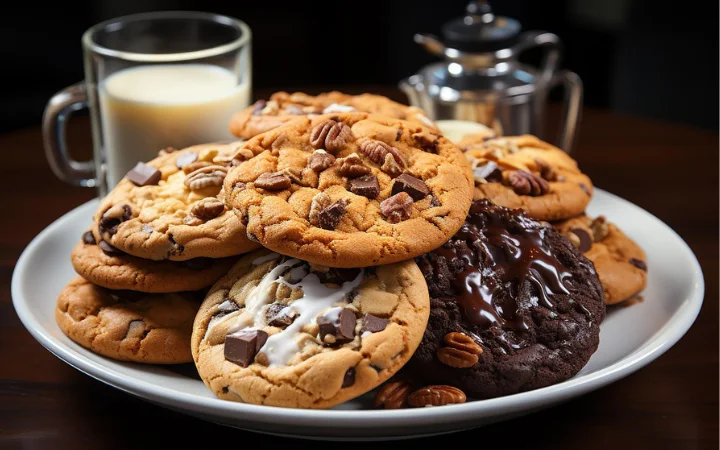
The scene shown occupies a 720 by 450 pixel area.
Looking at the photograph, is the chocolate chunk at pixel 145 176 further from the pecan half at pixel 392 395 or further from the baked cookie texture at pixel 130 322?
the pecan half at pixel 392 395

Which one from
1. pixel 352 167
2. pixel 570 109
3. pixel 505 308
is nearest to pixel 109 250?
pixel 352 167

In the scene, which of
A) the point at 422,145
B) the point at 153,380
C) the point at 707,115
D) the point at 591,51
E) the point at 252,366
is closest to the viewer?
the point at 252,366

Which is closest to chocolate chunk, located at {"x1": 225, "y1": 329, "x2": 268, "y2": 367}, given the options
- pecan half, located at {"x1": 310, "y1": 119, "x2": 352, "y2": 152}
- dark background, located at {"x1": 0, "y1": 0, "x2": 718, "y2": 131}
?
pecan half, located at {"x1": 310, "y1": 119, "x2": 352, "y2": 152}

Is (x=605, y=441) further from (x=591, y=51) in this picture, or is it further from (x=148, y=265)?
(x=591, y=51)

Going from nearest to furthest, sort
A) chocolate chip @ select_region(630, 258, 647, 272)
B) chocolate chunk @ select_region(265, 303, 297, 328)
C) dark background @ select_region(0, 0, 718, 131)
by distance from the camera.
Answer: chocolate chunk @ select_region(265, 303, 297, 328) → chocolate chip @ select_region(630, 258, 647, 272) → dark background @ select_region(0, 0, 718, 131)

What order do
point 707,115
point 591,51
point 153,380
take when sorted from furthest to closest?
point 591,51
point 707,115
point 153,380

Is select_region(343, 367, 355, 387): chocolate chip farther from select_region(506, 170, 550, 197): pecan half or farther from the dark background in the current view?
the dark background

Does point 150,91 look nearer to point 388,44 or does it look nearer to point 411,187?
point 411,187

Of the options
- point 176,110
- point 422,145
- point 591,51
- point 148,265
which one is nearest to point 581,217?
point 422,145
